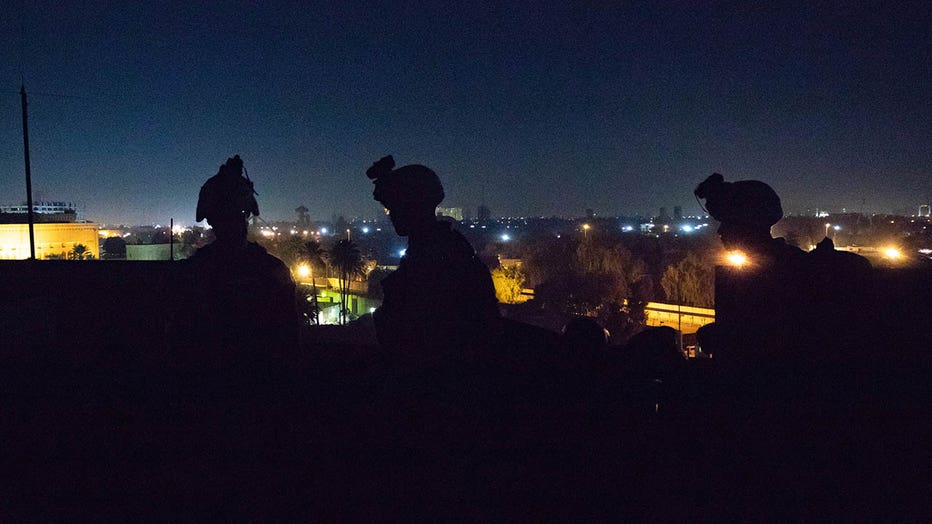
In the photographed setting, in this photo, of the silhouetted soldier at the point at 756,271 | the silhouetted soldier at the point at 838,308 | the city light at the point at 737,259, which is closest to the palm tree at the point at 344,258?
the city light at the point at 737,259

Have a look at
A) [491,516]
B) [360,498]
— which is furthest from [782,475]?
[360,498]

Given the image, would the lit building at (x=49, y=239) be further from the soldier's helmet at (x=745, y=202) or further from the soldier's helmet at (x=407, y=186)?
the soldier's helmet at (x=745, y=202)

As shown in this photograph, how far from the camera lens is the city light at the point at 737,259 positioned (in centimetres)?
392

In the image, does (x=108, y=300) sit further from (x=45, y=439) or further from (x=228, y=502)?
(x=228, y=502)

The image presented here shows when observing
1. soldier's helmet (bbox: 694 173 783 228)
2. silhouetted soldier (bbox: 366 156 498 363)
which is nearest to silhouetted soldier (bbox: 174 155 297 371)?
silhouetted soldier (bbox: 366 156 498 363)

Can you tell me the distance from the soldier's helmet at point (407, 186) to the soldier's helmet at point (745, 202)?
186cm

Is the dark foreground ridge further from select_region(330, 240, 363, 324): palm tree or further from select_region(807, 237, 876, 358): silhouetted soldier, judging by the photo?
select_region(330, 240, 363, 324): palm tree

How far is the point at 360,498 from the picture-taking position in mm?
2525

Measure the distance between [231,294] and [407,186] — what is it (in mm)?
1683

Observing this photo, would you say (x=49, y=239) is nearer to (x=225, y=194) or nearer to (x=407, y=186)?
(x=225, y=194)

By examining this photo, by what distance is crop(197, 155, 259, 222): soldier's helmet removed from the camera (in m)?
4.16

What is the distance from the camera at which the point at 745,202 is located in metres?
3.74

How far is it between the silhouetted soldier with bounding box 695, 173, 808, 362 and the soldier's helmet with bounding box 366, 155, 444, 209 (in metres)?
1.89

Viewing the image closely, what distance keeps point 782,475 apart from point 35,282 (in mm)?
8118
